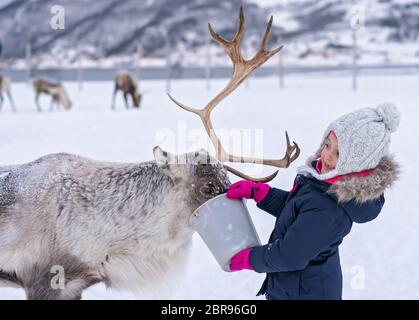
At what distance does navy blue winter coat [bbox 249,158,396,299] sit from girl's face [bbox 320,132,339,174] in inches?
2.1

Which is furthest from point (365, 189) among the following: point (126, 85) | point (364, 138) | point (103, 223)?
point (126, 85)

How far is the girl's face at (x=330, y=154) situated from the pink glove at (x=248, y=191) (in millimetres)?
267

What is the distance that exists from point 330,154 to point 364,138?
123 millimetres

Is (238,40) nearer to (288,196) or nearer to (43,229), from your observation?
(288,196)

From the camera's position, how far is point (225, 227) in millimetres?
1663

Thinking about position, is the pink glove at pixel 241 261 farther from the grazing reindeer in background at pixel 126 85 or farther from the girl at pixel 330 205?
the grazing reindeer in background at pixel 126 85

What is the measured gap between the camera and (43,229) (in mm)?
1941

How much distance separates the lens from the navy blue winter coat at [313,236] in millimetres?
1427

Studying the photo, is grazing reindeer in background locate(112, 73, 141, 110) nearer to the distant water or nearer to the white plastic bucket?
the distant water

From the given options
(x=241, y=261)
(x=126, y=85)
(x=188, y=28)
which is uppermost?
(x=188, y=28)

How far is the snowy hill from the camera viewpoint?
1284 centimetres

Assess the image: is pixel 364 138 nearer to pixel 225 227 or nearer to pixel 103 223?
pixel 225 227

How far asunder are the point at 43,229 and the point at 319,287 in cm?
98

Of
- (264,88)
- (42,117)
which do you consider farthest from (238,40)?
(264,88)
